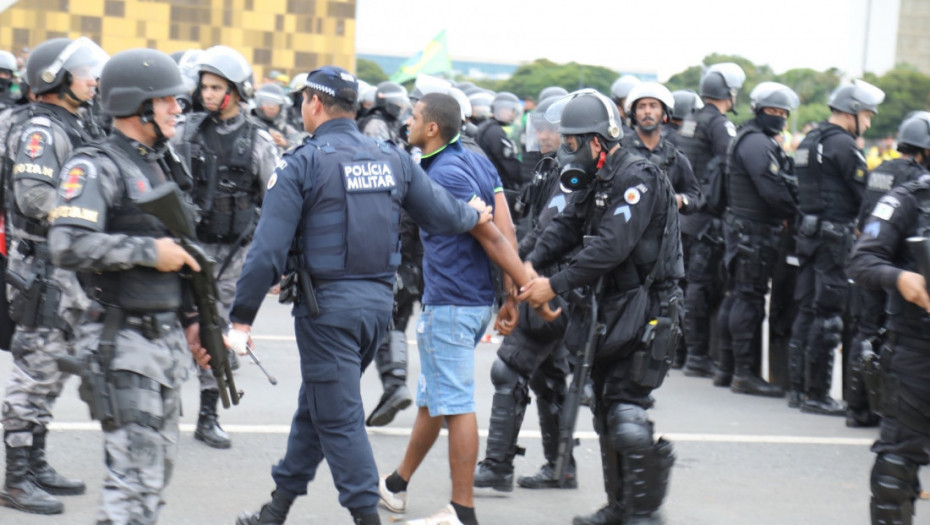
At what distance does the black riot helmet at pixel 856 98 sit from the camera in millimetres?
8117

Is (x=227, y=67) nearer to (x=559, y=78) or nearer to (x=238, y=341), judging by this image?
(x=238, y=341)

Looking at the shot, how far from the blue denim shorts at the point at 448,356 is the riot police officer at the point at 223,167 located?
1707 millimetres

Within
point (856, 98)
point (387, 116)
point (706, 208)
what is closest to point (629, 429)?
point (856, 98)

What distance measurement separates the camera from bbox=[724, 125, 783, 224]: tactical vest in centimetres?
871

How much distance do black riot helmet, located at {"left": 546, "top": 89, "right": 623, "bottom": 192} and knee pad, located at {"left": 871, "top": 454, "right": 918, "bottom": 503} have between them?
175 centimetres

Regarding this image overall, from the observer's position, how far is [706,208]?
30.8ft

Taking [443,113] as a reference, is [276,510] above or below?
below

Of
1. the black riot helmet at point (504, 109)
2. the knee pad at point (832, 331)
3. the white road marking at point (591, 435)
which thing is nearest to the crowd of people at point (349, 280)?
the white road marking at point (591, 435)

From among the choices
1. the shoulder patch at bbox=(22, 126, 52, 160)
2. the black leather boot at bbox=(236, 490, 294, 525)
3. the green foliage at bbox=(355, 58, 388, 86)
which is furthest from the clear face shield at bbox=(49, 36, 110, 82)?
the green foliage at bbox=(355, 58, 388, 86)

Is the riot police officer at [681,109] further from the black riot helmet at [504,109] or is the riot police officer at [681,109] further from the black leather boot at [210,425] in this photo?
the black leather boot at [210,425]

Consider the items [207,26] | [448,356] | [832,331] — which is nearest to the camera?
[448,356]

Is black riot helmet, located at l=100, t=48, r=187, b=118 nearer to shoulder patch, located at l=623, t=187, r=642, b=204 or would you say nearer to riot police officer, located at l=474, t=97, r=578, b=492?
shoulder patch, located at l=623, t=187, r=642, b=204

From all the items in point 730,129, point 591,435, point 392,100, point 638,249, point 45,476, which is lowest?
point 591,435

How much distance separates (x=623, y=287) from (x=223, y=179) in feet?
8.42
